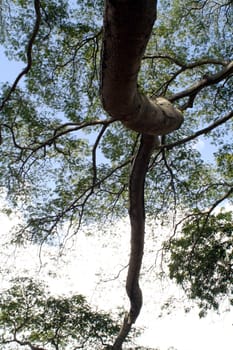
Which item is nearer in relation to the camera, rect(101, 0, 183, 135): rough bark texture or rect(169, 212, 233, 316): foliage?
rect(101, 0, 183, 135): rough bark texture

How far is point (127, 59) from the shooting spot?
1.98 meters

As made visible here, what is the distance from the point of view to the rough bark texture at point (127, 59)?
1.72m

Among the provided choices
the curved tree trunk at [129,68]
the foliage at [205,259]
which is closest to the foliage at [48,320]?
the foliage at [205,259]

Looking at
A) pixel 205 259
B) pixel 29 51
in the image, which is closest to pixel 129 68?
pixel 29 51

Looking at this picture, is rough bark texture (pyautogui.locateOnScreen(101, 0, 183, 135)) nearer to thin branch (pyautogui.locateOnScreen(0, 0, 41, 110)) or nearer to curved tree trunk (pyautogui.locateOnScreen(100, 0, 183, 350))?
curved tree trunk (pyautogui.locateOnScreen(100, 0, 183, 350))

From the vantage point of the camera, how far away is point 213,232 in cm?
803

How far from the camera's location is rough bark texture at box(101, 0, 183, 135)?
5.66ft

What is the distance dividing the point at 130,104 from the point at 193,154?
4.91 meters

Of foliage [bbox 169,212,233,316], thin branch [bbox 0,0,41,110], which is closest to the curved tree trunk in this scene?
thin branch [bbox 0,0,41,110]

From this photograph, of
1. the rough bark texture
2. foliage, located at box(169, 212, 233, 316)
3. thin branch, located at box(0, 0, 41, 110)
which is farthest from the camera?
foliage, located at box(169, 212, 233, 316)

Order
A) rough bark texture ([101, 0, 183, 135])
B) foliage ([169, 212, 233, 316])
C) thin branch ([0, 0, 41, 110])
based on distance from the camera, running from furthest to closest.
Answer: foliage ([169, 212, 233, 316]) < thin branch ([0, 0, 41, 110]) < rough bark texture ([101, 0, 183, 135])

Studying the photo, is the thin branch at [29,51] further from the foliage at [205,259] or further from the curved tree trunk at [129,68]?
the foliage at [205,259]

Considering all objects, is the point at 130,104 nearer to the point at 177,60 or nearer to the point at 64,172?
the point at 177,60

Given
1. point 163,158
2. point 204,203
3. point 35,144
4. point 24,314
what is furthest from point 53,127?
point 24,314
